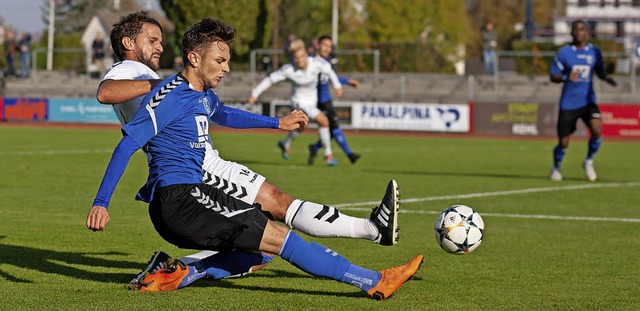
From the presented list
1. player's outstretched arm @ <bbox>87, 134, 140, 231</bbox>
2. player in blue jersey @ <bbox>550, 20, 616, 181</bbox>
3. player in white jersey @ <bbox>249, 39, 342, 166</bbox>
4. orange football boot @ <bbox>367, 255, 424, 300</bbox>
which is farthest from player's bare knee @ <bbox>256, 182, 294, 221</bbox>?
player in white jersey @ <bbox>249, 39, 342, 166</bbox>

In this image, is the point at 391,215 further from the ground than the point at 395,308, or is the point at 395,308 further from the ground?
the point at 391,215

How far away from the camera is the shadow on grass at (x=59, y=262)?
8164mm

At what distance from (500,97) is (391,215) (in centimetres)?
3278

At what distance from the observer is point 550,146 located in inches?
1151

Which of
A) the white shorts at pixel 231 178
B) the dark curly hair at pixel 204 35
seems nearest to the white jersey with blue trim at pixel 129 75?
the white shorts at pixel 231 178

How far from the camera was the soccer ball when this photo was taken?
8.26 m

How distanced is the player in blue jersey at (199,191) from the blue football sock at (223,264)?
660mm

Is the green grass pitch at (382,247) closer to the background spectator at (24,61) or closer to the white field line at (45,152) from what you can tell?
the white field line at (45,152)

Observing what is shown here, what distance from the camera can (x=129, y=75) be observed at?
7.88m

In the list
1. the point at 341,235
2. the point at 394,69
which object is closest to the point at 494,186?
the point at 341,235

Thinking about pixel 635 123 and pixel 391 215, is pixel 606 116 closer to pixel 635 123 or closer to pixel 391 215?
pixel 635 123

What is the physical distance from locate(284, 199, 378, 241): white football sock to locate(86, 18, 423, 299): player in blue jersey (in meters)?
0.25

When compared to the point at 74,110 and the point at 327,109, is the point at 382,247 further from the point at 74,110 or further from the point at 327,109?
the point at 74,110

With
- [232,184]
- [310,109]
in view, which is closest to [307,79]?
[310,109]
